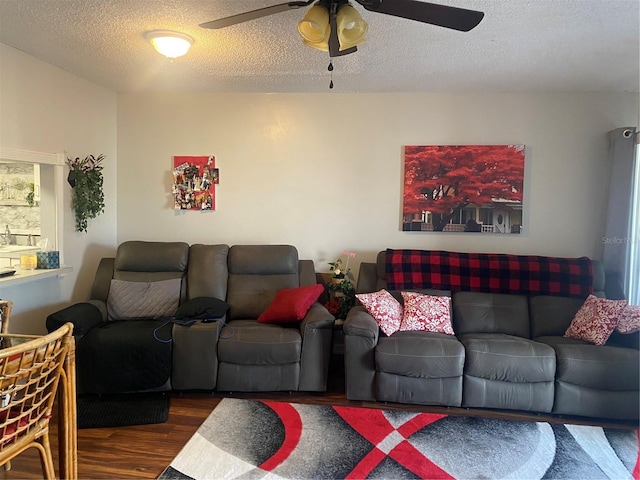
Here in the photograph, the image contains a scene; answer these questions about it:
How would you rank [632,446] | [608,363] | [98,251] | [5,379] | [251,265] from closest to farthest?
[5,379] → [632,446] → [608,363] → [251,265] → [98,251]

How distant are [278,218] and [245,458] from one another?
2258 millimetres

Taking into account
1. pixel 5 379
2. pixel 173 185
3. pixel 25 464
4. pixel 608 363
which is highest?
pixel 173 185

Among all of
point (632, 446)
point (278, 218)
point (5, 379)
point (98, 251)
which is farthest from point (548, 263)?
point (98, 251)

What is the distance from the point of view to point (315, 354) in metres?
3.18

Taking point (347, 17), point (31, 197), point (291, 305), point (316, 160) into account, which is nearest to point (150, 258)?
point (31, 197)

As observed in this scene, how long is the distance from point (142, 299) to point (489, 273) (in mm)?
2833

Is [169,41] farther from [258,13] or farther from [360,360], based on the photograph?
[360,360]

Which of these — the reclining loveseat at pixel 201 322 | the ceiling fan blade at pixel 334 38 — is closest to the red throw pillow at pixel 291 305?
the reclining loveseat at pixel 201 322

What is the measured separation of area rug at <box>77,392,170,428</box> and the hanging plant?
152 cm

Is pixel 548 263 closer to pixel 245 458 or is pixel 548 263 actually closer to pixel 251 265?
pixel 251 265

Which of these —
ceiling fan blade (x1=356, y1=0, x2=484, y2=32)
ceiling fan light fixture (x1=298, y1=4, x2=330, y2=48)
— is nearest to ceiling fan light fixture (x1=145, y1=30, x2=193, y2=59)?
ceiling fan light fixture (x1=298, y1=4, x2=330, y2=48)

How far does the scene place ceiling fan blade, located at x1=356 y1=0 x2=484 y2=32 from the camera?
1774 mm

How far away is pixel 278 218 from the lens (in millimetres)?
4176

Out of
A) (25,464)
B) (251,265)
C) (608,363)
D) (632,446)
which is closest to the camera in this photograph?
(25,464)
